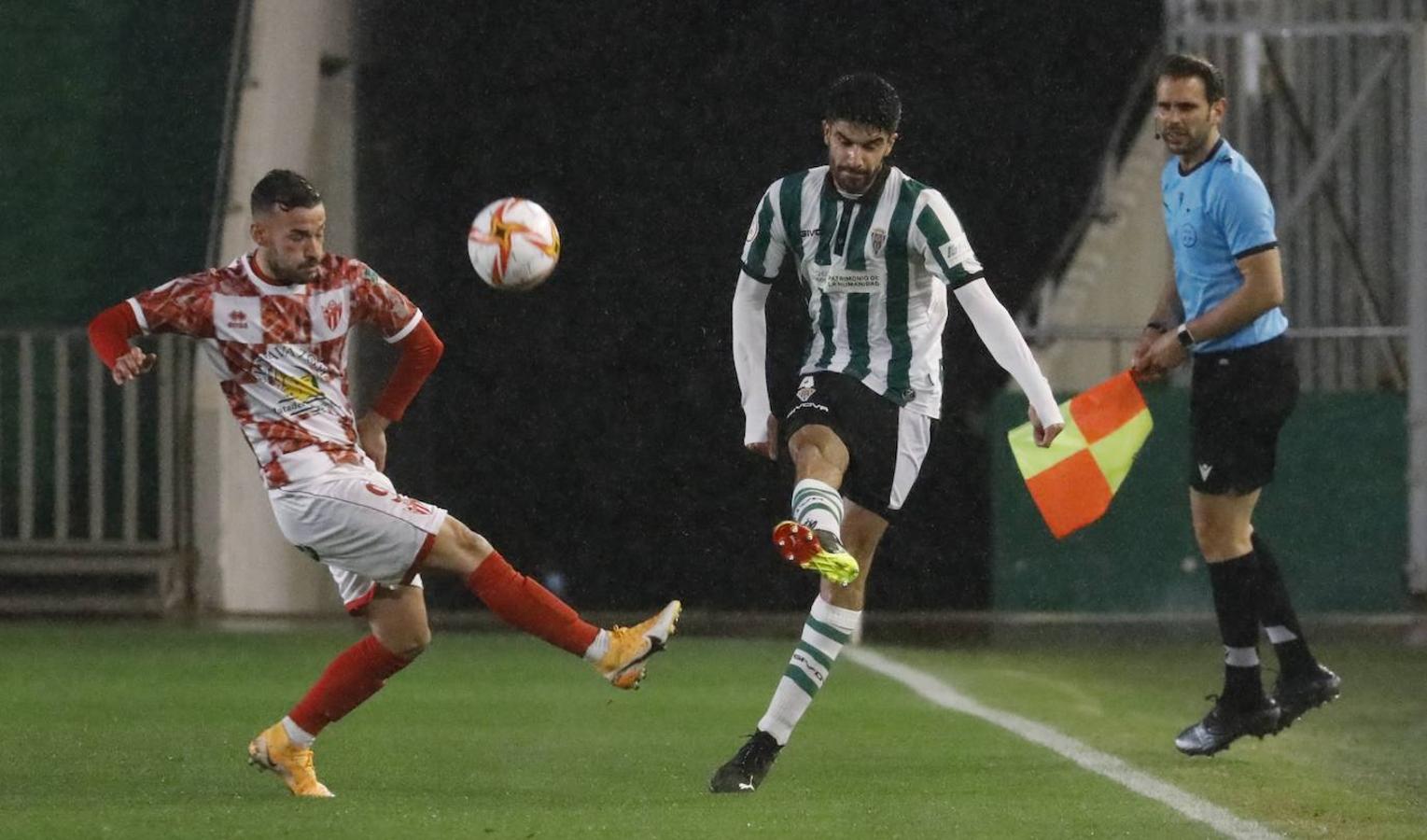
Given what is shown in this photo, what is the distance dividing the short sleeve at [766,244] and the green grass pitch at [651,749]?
1.37 m

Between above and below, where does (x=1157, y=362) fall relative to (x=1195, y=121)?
below

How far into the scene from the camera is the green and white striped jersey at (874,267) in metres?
6.29

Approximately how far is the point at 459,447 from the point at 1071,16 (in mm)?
4896

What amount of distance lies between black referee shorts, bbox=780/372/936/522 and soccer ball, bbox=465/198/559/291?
78 centimetres

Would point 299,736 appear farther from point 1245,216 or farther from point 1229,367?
point 1245,216

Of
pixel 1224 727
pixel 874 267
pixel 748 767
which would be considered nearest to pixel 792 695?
pixel 748 767

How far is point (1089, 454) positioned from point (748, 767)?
1.61 meters

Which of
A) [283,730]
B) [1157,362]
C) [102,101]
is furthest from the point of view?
[102,101]

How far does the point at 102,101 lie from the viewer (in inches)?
558

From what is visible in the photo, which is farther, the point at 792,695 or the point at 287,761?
the point at 792,695

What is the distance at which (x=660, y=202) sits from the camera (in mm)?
15359

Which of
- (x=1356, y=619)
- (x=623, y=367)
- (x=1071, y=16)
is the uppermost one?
(x=1071, y=16)

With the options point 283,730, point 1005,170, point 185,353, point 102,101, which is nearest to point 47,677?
point 283,730

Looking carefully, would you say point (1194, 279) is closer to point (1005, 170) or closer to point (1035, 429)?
point (1035, 429)
